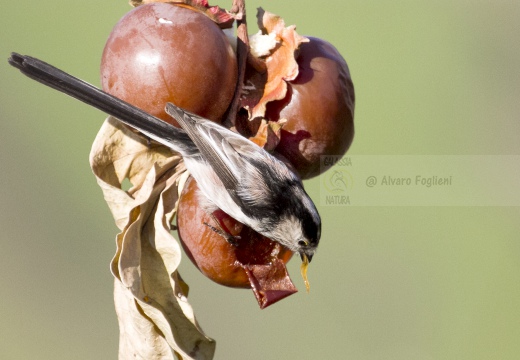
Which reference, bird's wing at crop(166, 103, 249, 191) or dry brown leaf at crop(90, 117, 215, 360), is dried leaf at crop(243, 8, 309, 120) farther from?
dry brown leaf at crop(90, 117, 215, 360)

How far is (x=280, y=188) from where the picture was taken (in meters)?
3.05

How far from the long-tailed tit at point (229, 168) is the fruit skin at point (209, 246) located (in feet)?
0.13

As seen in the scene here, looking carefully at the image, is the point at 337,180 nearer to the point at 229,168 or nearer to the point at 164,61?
the point at 229,168

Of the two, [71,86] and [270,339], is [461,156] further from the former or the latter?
[71,86]

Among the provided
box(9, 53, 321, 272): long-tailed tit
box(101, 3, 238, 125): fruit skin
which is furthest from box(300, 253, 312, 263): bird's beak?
box(101, 3, 238, 125): fruit skin

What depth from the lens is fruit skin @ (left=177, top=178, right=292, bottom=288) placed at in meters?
2.64

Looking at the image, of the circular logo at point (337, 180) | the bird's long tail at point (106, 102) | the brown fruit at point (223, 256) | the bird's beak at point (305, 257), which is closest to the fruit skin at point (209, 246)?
the brown fruit at point (223, 256)

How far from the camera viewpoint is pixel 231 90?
260 centimetres

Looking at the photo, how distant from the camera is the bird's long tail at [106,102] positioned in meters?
2.57

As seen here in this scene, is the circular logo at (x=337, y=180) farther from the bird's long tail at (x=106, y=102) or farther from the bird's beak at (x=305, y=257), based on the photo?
the bird's long tail at (x=106, y=102)

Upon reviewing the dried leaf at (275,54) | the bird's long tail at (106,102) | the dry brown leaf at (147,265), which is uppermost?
the dried leaf at (275,54)

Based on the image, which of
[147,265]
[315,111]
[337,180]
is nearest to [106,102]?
[147,265]

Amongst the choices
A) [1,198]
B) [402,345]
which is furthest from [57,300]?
[402,345]

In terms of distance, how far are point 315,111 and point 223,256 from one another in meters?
0.50
